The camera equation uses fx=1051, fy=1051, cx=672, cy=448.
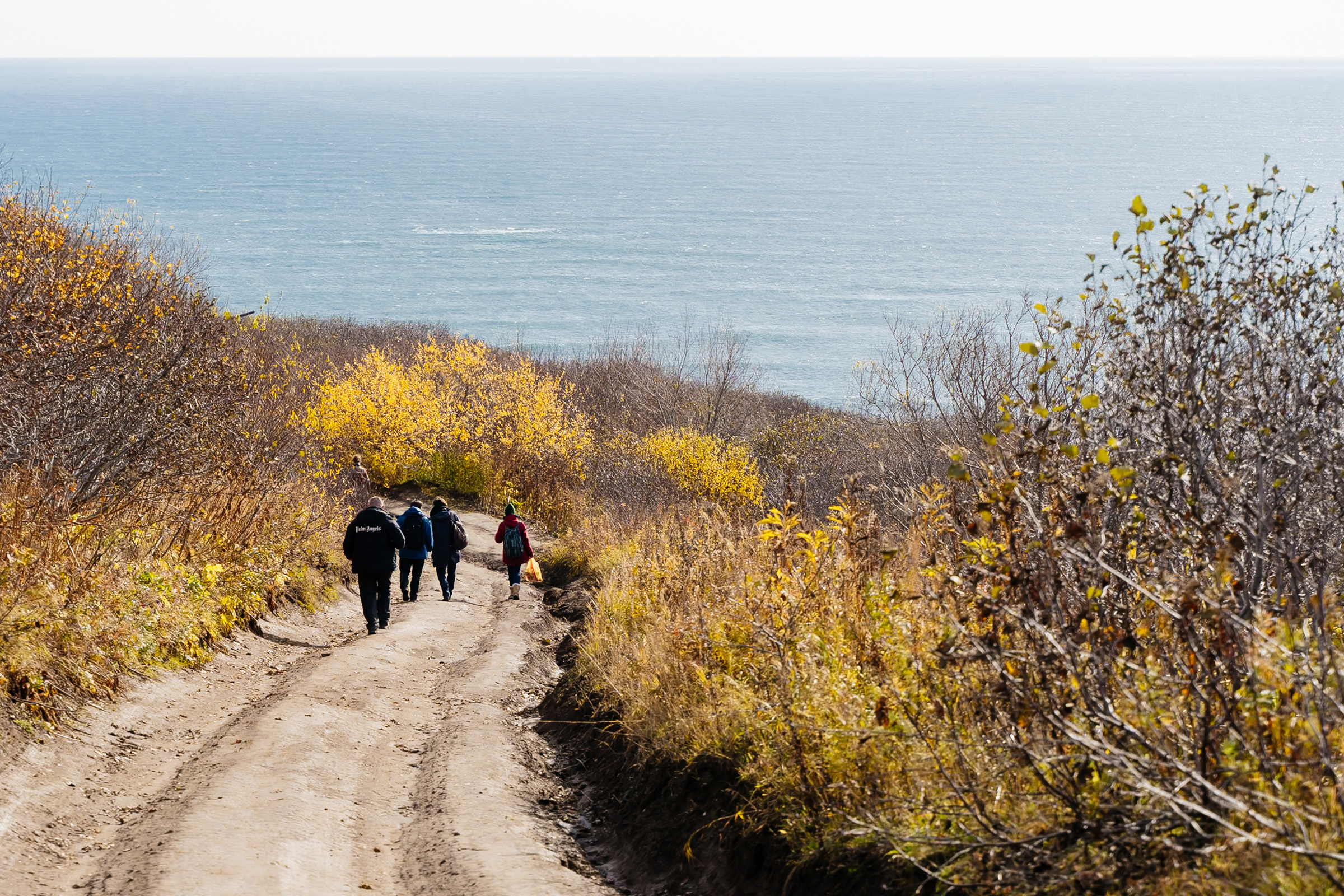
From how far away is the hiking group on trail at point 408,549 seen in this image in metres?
13.4

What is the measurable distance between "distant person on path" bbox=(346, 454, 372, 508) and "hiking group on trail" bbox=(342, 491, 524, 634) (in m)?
3.36

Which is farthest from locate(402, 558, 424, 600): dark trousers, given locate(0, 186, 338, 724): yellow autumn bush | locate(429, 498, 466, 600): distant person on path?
locate(0, 186, 338, 724): yellow autumn bush

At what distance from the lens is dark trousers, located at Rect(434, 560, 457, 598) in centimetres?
1719

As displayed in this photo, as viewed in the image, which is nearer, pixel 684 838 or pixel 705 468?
pixel 684 838

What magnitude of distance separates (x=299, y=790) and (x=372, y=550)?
22.0 feet

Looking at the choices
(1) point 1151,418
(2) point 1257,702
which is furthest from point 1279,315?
(2) point 1257,702

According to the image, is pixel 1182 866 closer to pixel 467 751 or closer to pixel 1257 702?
pixel 1257 702

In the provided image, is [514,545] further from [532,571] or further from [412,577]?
[412,577]

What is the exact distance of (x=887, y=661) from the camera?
6500 mm

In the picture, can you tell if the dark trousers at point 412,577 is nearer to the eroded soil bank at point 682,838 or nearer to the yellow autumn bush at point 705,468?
the eroded soil bank at point 682,838

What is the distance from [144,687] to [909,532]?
7.19 m

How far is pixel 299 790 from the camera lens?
6.92 m

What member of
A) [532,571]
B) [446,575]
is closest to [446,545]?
[446,575]

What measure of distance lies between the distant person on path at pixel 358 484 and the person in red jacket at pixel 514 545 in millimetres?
4707
